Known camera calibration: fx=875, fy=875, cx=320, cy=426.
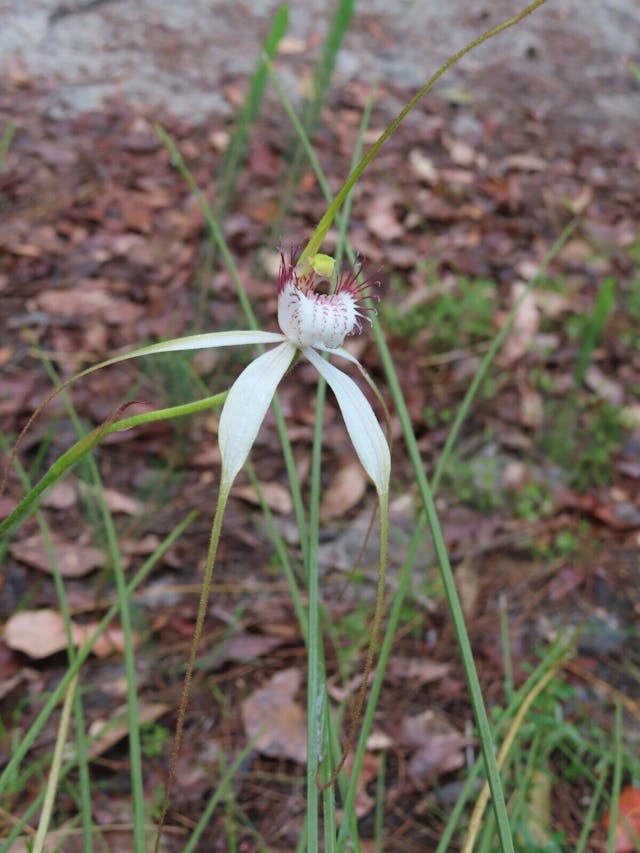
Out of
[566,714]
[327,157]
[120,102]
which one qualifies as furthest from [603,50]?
[566,714]

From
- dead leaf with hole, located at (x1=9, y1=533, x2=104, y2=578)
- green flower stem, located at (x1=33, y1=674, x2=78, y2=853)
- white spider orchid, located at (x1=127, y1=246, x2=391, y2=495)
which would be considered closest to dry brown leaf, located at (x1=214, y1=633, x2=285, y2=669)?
dead leaf with hole, located at (x1=9, y1=533, x2=104, y2=578)

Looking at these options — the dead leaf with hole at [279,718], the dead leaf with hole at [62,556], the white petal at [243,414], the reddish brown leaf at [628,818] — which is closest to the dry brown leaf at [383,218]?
the dead leaf with hole at [62,556]

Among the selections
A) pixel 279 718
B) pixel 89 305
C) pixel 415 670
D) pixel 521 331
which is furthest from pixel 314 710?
pixel 521 331

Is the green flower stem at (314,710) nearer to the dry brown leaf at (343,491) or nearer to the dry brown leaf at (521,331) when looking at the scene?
the dry brown leaf at (343,491)

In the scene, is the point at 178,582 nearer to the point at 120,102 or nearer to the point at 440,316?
the point at 440,316

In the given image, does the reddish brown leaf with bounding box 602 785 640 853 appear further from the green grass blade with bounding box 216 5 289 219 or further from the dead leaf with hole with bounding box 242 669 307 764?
the green grass blade with bounding box 216 5 289 219

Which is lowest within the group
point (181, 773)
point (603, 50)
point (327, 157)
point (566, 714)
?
point (181, 773)
